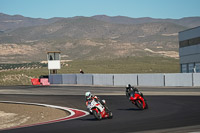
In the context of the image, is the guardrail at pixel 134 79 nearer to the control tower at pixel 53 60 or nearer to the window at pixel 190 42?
the control tower at pixel 53 60

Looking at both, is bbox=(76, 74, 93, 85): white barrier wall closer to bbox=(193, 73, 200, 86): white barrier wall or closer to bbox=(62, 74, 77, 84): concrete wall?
bbox=(62, 74, 77, 84): concrete wall

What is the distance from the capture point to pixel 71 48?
19488 centimetres


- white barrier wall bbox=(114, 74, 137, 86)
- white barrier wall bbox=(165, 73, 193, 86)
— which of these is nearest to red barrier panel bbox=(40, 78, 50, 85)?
white barrier wall bbox=(114, 74, 137, 86)

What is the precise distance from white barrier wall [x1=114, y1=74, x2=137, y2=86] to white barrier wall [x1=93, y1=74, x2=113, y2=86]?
2.81ft

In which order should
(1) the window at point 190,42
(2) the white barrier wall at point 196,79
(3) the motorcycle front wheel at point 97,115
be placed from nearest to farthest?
A: (3) the motorcycle front wheel at point 97,115, (2) the white barrier wall at point 196,79, (1) the window at point 190,42

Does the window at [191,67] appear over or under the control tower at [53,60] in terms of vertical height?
under

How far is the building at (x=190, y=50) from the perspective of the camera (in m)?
54.1

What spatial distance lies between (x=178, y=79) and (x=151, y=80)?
335 cm

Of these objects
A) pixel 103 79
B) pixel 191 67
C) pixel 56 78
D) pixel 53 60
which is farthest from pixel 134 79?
pixel 53 60

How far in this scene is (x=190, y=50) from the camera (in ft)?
184

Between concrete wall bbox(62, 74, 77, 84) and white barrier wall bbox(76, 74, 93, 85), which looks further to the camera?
concrete wall bbox(62, 74, 77, 84)

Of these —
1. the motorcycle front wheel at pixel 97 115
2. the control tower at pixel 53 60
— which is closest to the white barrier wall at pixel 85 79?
the control tower at pixel 53 60

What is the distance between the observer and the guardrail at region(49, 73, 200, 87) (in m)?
42.5

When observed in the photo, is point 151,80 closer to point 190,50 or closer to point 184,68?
point 190,50
